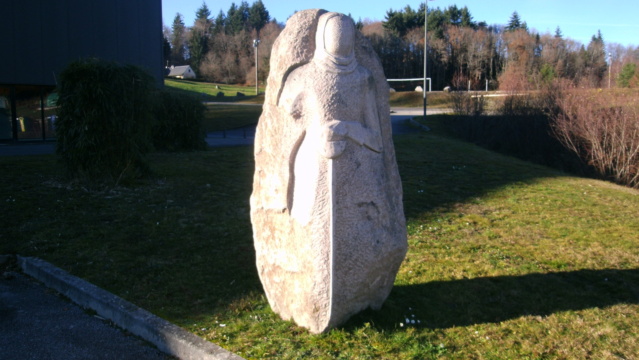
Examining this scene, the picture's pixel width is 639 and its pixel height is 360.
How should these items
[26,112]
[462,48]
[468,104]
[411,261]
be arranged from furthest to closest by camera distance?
[462,48], [468,104], [26,112], [411,261]

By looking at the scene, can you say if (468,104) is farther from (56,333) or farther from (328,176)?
(56,333)

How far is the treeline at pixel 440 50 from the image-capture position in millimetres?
38375

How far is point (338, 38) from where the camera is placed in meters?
4.23

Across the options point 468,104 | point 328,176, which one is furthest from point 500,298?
point 468,104

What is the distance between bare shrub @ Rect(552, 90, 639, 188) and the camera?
17000 millimetres

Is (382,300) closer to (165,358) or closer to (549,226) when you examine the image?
(165,358)

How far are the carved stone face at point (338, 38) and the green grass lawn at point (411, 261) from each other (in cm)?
231

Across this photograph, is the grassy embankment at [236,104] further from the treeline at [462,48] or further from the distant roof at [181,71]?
the distant roof at [181,71]

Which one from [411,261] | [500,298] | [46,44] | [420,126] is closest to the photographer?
[500,298]

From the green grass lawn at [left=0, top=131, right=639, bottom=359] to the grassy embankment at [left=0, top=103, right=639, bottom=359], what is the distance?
0.07ft

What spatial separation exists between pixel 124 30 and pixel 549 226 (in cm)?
1978

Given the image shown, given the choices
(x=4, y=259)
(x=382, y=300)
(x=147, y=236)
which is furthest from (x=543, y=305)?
(x=4, y=259)

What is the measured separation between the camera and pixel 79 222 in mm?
8188

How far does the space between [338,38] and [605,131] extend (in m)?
16.4
